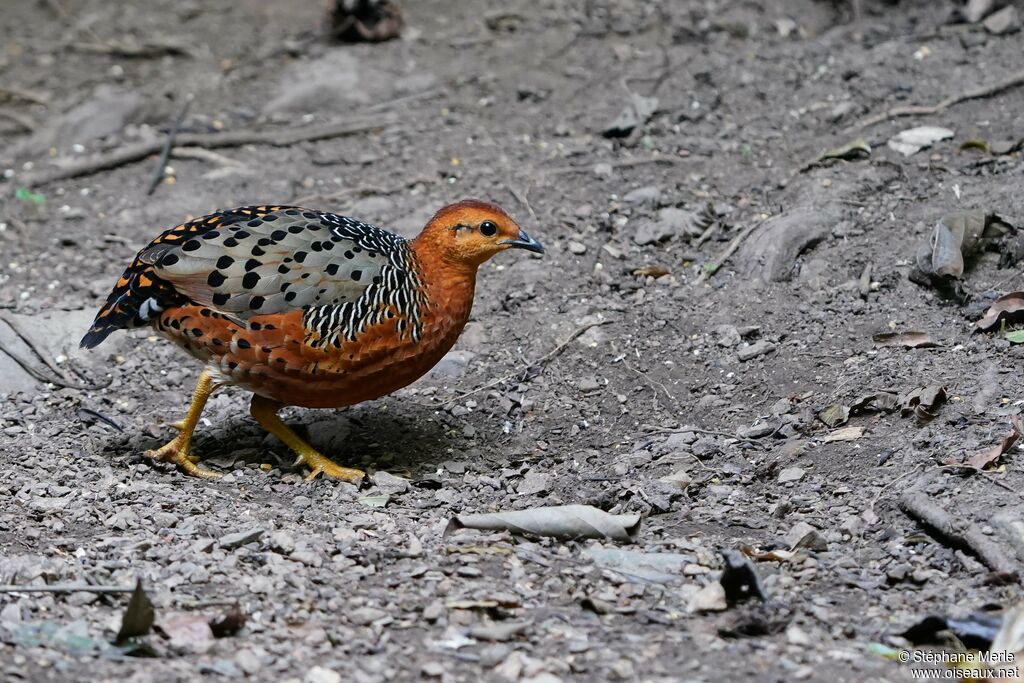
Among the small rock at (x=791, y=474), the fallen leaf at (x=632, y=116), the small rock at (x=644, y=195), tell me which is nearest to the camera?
the small rock at (x=791, y=474)

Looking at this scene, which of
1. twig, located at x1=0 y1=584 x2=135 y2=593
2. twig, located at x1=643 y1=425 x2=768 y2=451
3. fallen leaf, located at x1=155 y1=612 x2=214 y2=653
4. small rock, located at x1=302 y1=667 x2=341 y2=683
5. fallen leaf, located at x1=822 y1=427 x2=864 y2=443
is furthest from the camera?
twig, located at x1=643 y1=425 x2=768 y2=451

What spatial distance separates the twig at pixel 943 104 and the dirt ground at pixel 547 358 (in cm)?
8

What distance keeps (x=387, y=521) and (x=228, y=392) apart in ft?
6.27

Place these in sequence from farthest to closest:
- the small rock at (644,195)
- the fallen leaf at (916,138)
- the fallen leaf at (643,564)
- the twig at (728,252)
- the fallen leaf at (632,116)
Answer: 1. the fallen leaf at (632,116)
2. the small rock at (644,195)
3. the fallen leaf at (916,138)
4. the twig at (728,252)
5. the fallen leaf at (643,564)

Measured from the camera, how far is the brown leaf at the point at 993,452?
4383 mm

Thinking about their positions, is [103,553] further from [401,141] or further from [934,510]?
[401,141]

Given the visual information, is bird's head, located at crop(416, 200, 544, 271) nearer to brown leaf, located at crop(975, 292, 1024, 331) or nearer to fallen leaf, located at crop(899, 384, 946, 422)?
fallen leaf, located at crop(899, 384, 946, 422)

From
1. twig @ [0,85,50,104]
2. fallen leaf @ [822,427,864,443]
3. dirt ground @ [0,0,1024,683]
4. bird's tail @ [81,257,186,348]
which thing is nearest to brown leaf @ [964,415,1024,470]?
dirt ground @ [0,0,1024,683]

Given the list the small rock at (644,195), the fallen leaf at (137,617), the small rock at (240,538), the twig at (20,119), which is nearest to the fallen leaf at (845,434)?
the small rock at (240,538)

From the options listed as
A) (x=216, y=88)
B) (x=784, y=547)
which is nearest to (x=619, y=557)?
(x=784, y=547)

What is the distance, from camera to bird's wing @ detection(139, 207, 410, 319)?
5.04 m

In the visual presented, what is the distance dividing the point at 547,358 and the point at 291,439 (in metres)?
1.39

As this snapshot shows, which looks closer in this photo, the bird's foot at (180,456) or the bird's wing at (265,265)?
the bird's wing at (265,265)

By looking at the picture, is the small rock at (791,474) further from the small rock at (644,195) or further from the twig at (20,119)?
the twig at (20,119)
